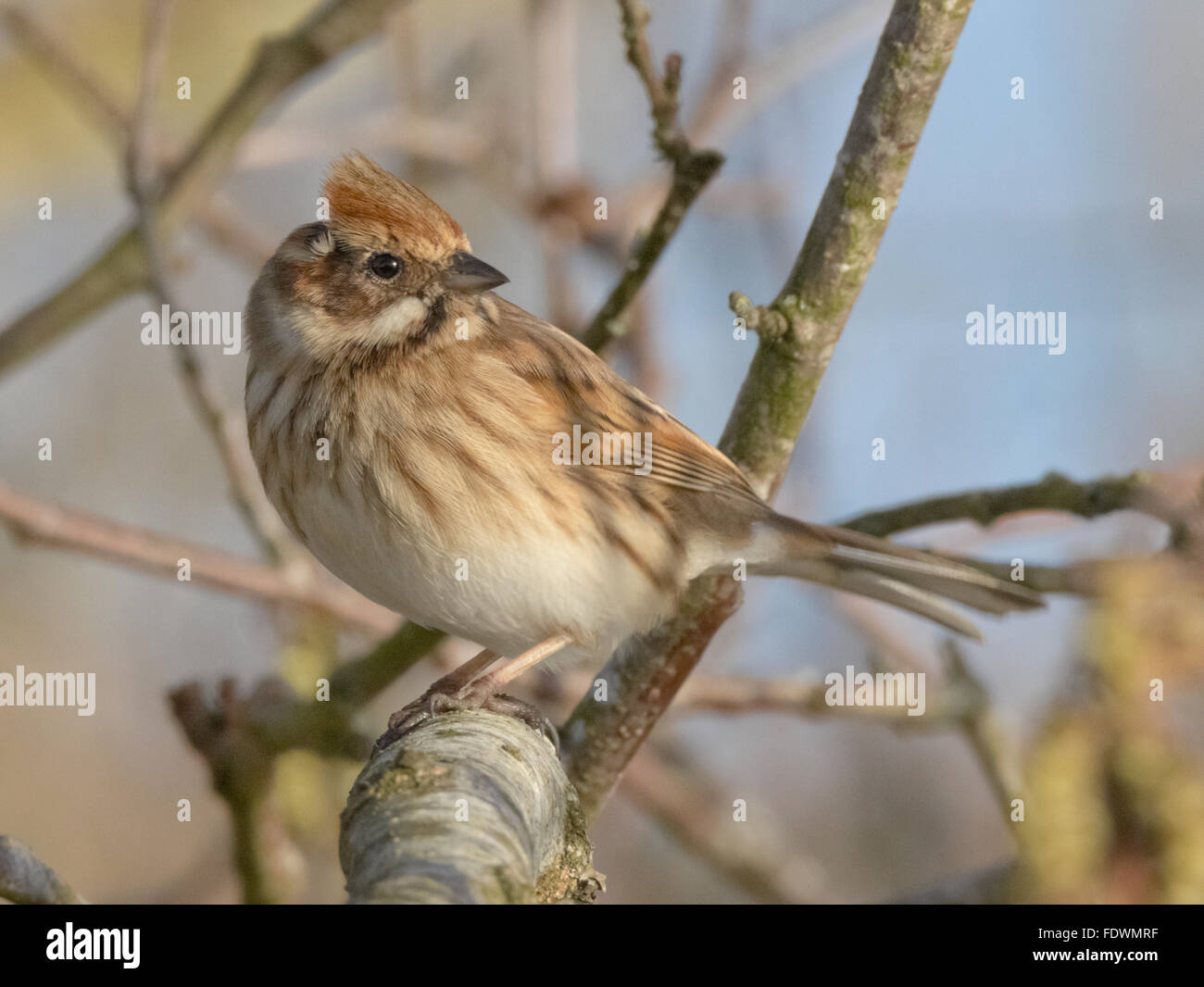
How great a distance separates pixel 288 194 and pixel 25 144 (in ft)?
6.97

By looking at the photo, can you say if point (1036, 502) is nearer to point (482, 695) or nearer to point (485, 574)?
point (485, 574)

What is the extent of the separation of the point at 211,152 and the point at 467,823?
305cm

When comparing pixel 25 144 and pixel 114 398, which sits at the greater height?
pixel 25 144

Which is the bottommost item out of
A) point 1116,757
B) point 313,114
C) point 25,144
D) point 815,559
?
point 1116,757

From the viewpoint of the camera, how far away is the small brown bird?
3254 millimetres

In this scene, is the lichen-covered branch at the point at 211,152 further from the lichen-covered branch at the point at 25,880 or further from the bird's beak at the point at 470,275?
the lichen-covered branch at the point at 25,880

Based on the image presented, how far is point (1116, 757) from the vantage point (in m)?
3.65

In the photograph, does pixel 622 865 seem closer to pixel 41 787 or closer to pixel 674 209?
pixel 41 787

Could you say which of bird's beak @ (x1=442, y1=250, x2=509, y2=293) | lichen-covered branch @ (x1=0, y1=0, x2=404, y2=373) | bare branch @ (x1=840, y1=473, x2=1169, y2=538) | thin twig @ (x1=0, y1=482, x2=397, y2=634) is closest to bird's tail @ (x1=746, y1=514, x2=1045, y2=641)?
bare branch @ (x1=840, y1=473, x2=1169, y2=538)

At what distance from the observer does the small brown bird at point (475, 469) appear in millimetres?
3254

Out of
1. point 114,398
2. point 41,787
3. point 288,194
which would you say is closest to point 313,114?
point 288,194

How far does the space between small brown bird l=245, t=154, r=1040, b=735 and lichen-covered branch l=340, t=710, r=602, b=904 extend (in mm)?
709

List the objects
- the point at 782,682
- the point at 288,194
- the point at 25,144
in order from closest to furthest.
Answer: the point at 782,682 → the point at 25,144 → the point at 288,194
